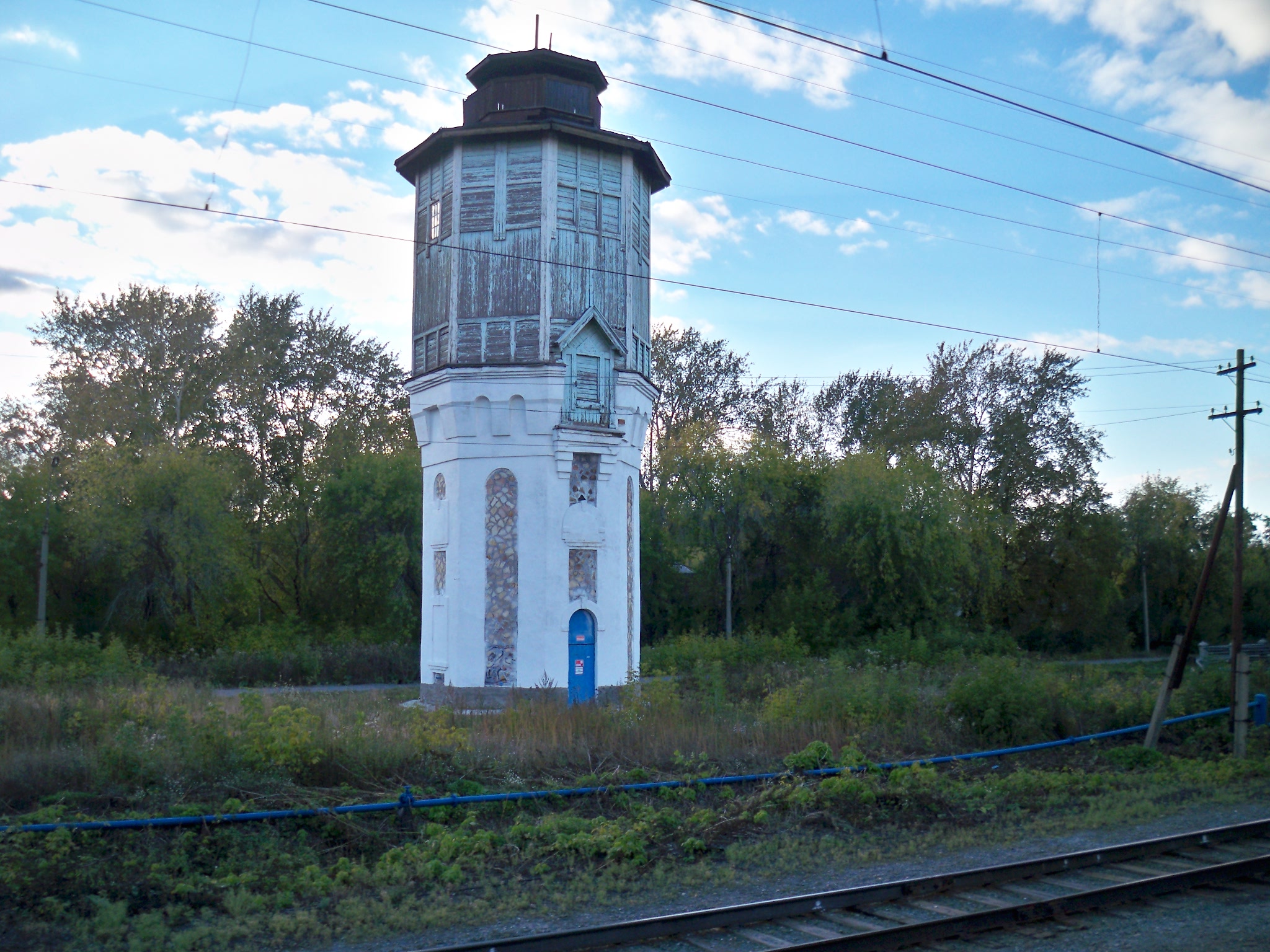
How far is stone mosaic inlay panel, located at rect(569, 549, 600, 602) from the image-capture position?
2212 centimetres

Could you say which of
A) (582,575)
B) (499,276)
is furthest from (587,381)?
(582,575)

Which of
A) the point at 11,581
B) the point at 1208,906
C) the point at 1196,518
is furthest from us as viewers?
the point at 1196,518

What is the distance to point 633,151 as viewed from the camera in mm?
23578

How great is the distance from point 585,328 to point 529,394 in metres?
1.99

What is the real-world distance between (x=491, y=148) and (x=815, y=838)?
17304 mm

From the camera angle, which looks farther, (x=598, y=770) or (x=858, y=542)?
(x=858, y=542)

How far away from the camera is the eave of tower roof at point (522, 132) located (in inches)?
876

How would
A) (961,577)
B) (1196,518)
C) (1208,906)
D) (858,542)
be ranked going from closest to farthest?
(1208,906)
(858,542)
(961,577)
(1196,518)

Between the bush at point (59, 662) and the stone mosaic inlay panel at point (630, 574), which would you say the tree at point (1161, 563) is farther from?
the bush at point (59, 662)

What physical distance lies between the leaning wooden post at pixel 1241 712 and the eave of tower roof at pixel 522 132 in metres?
16.4

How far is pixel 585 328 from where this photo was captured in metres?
22.6

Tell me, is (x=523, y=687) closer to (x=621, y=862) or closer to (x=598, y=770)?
(x=598, y=770)

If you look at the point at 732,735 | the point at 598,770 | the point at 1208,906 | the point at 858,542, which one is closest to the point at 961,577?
the point at 858,542

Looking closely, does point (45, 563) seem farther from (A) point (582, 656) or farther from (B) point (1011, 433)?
(B) point (1011, 433)
